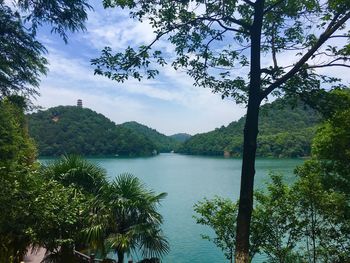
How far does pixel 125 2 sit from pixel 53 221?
546 centimetres

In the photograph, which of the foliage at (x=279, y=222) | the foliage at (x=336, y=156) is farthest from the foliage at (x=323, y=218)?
the foliage at (x=336, y=156)

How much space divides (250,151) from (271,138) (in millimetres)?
112281

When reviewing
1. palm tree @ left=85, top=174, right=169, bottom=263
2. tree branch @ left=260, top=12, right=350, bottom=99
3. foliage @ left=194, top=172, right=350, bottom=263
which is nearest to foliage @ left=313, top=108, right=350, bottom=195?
foliage @ left=194, top=172, right=350, bottom=263

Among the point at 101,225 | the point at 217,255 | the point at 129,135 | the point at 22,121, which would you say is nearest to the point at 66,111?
the point at 129,135

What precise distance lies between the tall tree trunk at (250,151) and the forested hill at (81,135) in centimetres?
10403

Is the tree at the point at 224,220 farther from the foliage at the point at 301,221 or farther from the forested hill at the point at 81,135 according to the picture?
the forested hill at the point at 81,135

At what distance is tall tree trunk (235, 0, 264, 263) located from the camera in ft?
17.5

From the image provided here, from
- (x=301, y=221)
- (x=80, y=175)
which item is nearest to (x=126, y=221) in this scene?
(x=80, y=175)

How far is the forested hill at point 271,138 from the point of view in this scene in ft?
351

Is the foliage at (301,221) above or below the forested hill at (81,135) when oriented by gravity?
below

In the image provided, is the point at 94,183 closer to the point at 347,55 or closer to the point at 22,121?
the point at 347,55

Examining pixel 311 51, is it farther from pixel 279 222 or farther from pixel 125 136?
pixel 125 136

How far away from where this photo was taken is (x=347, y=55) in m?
5.58

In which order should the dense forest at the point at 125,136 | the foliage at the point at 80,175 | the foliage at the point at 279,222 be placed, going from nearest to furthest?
the foliage at the point at 279,222 < the foliage at the point at 80,175 < the dense forest at the point at 125,136
